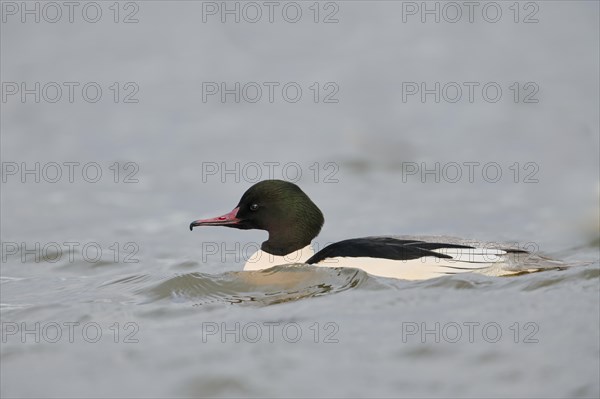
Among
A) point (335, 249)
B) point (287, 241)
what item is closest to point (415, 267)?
point (335, 249)

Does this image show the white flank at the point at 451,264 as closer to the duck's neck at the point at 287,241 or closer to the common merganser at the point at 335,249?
the common merganser at the point at 335,249

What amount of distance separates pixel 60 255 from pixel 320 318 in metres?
4.14

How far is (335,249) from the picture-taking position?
9.02m

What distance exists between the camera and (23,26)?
15.2m

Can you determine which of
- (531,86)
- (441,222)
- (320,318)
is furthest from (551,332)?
(531,86)

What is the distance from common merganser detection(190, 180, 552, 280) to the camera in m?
8.76

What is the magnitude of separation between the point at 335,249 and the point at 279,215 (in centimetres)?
67

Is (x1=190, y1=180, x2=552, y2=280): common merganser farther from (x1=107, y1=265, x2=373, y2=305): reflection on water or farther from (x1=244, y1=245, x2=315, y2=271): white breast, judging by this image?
(x1=107, y1=265, x2=373, y2=305): reflection on water

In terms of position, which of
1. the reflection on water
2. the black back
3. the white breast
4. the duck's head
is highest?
the duck's head

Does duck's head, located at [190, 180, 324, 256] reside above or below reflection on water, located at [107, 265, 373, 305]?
above

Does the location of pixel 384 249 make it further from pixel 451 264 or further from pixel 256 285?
pixel 256 285

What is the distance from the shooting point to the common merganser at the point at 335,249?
8758mm

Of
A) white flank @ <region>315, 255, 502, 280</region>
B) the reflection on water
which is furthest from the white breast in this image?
white flank @ <region>315, 255, 502, 280</region>

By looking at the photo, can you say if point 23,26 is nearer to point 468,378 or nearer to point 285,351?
point 285,351
